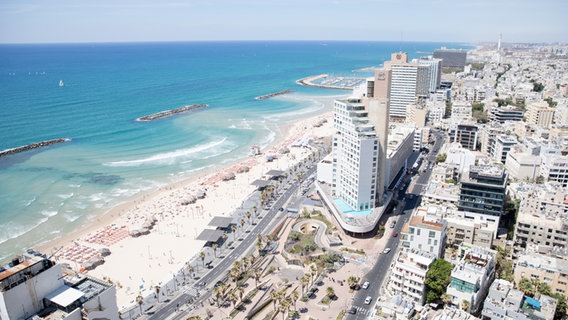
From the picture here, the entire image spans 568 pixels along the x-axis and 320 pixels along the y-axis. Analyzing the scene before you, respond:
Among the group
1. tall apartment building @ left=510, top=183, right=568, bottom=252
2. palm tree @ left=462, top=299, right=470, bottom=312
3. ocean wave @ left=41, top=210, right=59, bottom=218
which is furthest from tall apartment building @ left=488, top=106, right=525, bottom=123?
ocean wave @ left=41, top=210, right=59, bottom=218

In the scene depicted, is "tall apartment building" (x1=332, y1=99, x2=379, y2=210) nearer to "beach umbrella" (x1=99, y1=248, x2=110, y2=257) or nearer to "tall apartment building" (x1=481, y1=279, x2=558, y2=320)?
"tall apartment building" (x1=481, y1=279, x2=558, y2=320)

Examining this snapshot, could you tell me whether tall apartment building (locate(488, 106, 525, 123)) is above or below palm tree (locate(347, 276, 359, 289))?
above

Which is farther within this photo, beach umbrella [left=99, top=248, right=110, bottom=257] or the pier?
the pier

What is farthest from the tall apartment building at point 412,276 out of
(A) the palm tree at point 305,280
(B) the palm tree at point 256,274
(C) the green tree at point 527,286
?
(B) the palm tree at point 256,274

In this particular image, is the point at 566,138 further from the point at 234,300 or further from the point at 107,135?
the point at 107,135

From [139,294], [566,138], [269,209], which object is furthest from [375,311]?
[566,138]

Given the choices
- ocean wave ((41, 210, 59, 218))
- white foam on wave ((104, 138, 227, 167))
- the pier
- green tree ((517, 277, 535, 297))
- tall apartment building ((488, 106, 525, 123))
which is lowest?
ocean wave ((41, 210, 59, 218))

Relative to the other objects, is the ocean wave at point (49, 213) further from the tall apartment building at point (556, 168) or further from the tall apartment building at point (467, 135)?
the tall apartment building at point (467, 135)

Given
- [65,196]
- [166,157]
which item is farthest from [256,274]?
[166,157]

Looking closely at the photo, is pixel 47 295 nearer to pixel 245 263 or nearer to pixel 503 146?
pixel 245 263
